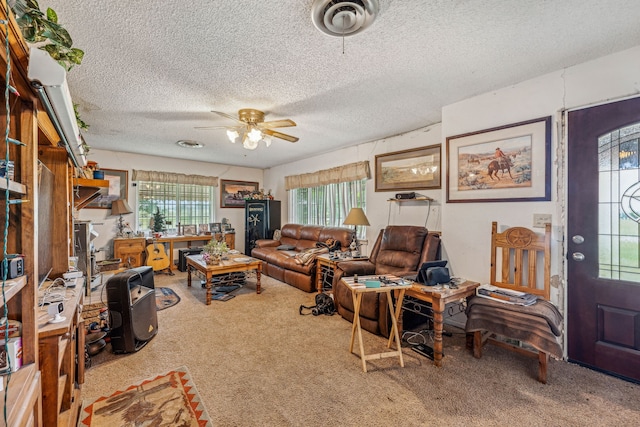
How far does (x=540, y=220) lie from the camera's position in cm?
231

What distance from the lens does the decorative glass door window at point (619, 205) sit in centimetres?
193

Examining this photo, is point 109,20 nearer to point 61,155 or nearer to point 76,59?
point 76,59

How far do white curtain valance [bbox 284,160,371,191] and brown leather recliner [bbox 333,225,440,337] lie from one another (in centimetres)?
130

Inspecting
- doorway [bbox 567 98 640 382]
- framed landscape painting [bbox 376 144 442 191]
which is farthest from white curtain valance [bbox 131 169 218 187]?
doorway [bbox 567 98 640 382]

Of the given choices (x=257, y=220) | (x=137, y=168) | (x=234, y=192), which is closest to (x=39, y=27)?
(x=137, y=168)

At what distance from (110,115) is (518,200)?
14.7 feet

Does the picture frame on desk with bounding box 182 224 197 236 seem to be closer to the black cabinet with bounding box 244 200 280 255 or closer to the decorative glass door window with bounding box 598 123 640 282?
the black cabinet with bounding box 244 200 280 255

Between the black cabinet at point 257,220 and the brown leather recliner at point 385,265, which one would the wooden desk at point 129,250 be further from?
the brown leather recliner at point 385,265

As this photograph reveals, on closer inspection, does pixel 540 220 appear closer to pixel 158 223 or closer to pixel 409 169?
pixel 409 169

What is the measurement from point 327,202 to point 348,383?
12.2 feet

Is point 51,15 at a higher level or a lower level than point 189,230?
higher

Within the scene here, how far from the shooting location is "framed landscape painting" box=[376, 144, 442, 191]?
3.51 metres

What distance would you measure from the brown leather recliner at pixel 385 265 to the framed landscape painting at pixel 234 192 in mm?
4205

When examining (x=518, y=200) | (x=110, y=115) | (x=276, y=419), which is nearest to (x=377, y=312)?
(x=276, y=419)
